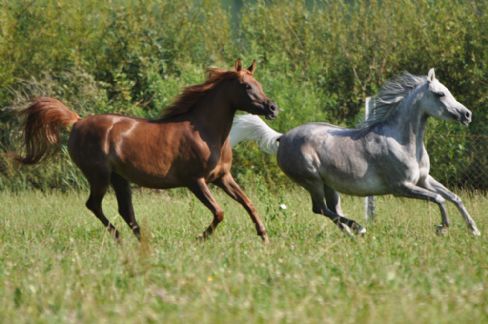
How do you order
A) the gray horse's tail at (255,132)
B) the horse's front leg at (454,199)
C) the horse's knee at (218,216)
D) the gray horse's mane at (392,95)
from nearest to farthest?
the horse's knee at (218,216)
the horse's front leg at (454,199)
the gray horse's mane at (392,95)
the gray horse's tail at (255,132)

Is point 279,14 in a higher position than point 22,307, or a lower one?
lower

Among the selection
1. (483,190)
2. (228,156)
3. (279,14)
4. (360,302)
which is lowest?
(483,190)

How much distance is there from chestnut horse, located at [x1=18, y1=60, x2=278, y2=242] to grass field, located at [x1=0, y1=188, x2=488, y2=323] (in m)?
0.51

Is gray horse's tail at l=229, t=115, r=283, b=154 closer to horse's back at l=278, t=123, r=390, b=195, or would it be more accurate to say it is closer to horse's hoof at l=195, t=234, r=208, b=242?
horse's back at l=278, t=123, r=390, b=195

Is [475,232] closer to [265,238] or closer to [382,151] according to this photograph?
[382,151]

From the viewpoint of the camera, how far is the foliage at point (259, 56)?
641 inches

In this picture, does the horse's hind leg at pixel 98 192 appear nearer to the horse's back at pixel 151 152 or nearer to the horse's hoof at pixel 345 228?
the horse's back at pixel 151 152

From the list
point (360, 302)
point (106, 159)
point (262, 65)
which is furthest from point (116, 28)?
point (360, 302)

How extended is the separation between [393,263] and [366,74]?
11231 millimetres

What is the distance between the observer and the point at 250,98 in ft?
32.5

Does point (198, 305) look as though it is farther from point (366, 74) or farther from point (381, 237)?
point (366, 74)

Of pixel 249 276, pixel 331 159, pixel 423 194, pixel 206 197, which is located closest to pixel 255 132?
pixel 331 159

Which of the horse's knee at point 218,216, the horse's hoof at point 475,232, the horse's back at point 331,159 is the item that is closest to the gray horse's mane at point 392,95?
the horse's back at point 331,159

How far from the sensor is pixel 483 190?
1523cm
